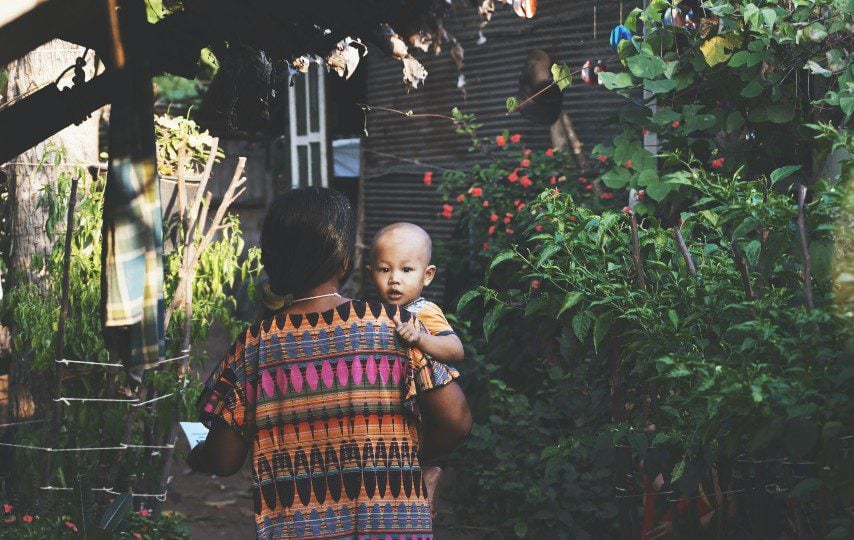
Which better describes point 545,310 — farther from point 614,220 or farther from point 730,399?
point 730,399

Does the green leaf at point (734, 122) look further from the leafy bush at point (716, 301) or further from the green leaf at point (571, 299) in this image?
the green leaf at point (571, 299)

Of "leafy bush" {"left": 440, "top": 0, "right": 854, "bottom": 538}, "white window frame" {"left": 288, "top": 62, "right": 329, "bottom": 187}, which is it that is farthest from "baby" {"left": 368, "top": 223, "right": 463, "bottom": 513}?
"white window frame" {"left": 288, "top": 62, "right": 329, "bottom": 187}

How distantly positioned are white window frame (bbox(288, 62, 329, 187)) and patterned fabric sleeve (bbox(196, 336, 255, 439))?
288 inches

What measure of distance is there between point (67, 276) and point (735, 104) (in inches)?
135

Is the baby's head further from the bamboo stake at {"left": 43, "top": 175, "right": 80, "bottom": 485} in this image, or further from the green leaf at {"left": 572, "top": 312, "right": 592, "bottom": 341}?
the bamboo stake at {"left": 43, "top": 175, "right": 80, "bottom": 485}

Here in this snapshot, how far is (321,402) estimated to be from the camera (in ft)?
7.82

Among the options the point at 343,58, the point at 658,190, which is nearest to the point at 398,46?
the point at 343,58

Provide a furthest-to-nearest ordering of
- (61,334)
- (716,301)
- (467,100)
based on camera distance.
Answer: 1. (467,100)
2. (61,334)
3. (716,301)

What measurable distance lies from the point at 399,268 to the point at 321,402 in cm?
96

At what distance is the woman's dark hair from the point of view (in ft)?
7.95

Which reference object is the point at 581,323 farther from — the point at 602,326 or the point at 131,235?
the point at 131,235

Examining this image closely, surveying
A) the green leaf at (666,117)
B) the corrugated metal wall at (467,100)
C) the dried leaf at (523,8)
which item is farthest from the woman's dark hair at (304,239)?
the corrugated metal wall at (467,100)

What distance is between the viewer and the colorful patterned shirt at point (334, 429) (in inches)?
93.7

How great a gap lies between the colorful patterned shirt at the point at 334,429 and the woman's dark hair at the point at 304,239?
10 centimetres
